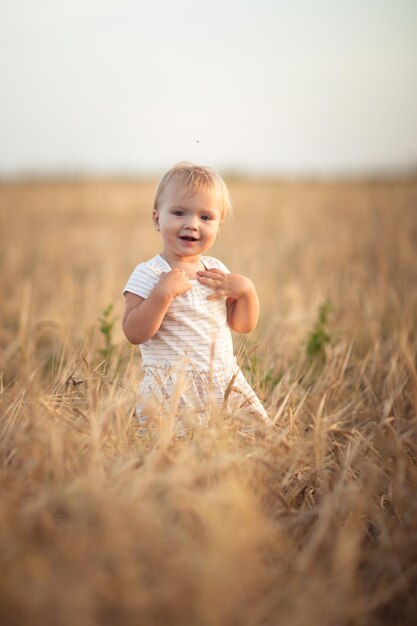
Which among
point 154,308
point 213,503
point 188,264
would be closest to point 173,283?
point 154,308

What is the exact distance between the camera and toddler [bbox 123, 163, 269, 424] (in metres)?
2.18

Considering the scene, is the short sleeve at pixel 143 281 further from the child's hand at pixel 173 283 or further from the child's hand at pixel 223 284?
the child's hand at pixel 223 284

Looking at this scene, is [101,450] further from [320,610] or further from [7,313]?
[7,313]

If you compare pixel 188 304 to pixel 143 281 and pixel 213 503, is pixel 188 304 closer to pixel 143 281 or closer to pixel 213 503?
pixel 143 281

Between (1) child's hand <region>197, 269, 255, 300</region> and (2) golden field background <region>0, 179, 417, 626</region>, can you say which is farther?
(1) child's hand <region>197, 269, 255, 300</region>

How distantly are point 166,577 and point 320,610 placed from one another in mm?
383

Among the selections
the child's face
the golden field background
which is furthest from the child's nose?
the golden field background

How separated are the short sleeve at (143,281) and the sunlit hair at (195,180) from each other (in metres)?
0.29

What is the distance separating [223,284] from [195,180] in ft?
1.41

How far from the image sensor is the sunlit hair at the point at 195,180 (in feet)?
7.26

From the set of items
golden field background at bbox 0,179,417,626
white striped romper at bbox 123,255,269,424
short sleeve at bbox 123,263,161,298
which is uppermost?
short sleeve at bbox 123,263,161,298

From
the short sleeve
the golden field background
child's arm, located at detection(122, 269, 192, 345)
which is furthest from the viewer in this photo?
the short sleeve

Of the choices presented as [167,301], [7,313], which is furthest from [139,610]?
[7,313]

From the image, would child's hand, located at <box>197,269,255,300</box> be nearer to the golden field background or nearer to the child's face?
the child's face
